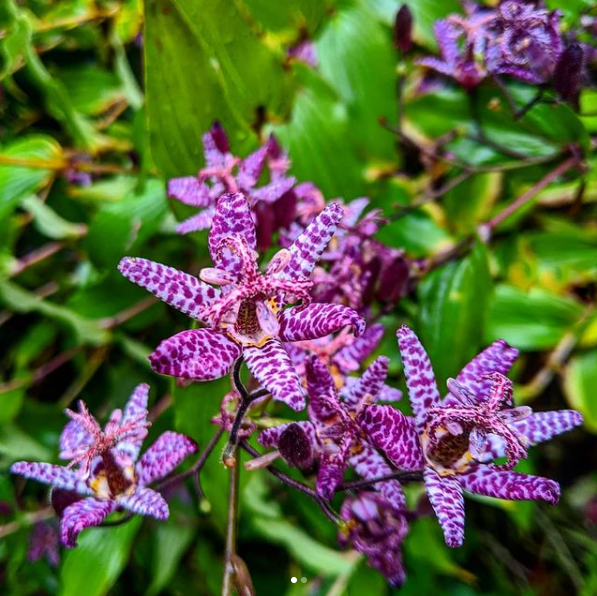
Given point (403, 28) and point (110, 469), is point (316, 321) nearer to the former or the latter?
point (110, 469)

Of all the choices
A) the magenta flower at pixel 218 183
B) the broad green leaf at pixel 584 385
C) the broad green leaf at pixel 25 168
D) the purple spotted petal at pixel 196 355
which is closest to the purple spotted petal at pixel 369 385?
A: the purple spotted petal at pixel 196 355

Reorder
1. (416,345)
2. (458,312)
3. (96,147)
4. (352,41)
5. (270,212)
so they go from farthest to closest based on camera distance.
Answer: (96,147), (352,41), (458,312), (270,212), (416,345)

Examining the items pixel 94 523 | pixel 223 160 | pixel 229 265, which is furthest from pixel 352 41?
pixel 94 523

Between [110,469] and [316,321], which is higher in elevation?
[316,321]

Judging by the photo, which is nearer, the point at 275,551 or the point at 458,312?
the point at 458,312

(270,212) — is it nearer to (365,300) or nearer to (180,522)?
(365,300)

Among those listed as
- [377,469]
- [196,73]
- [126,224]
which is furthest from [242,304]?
[126,224]
